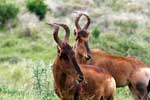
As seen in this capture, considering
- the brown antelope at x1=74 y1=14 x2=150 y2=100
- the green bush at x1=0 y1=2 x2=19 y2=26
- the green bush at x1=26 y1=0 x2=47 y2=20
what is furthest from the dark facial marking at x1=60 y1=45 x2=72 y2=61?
the green bush at x1=26 y1=0 x2=47 y2=20

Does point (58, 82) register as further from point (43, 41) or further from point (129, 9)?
point (129, 9)

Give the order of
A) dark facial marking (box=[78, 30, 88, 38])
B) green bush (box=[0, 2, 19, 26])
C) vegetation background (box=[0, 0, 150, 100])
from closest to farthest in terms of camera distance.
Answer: dark facial marking (box=[78, 30, 88, 38]) < vegetation background (box=[0, 0, 150, 100]) < green bush (box=[0, 2, 19, 26])

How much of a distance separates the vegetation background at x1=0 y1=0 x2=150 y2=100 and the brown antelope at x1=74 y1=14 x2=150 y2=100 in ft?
26.3

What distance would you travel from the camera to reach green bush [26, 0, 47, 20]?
32.8 m

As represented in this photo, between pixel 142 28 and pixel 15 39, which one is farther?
pixel 142 28

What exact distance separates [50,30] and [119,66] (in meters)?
18.4

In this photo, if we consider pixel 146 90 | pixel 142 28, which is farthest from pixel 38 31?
pixel 146 90

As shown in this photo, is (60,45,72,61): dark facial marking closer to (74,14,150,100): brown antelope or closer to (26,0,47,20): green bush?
(74,14,150,100): brown antelope

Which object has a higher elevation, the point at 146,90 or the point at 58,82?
the point at 58,82

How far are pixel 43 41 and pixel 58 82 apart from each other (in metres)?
20.3

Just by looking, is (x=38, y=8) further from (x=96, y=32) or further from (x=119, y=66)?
(x=119, y=66)

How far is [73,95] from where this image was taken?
8859 mm

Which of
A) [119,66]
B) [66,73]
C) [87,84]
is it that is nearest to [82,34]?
[119,66]

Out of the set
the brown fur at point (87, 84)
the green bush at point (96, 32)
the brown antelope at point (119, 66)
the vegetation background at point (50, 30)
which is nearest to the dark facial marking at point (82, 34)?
the brown antelope at point (119, 66)
